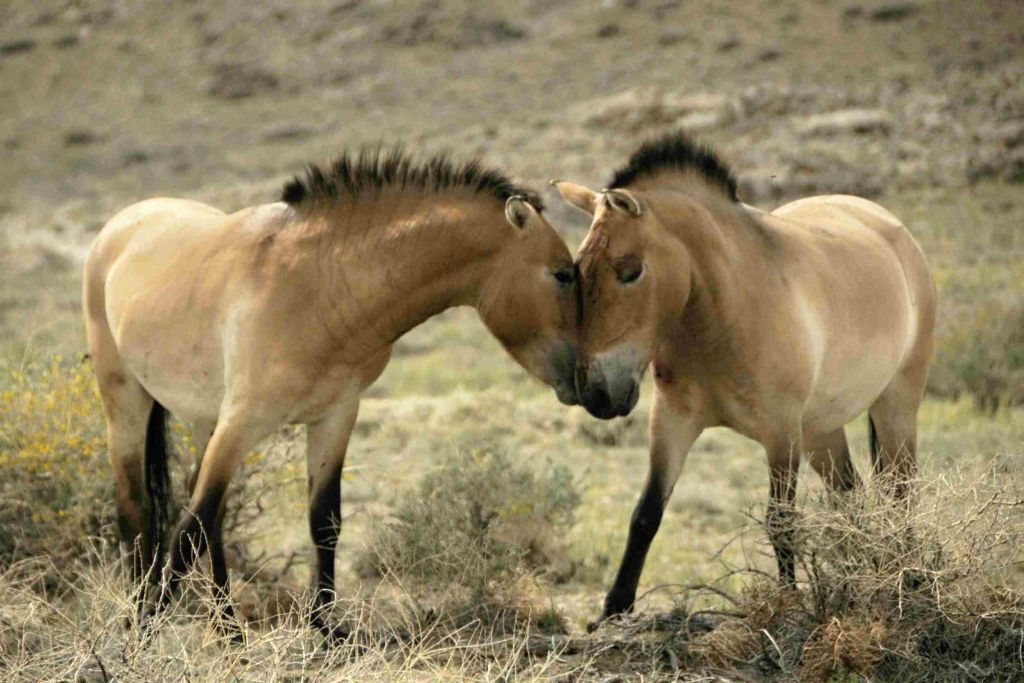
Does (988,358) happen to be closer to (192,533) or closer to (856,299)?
(856,299)

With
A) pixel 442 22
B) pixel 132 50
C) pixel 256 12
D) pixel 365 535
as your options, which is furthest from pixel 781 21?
pixel 365 535

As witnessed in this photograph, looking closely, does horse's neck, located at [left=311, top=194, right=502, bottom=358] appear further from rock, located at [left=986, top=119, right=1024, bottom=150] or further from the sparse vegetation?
rock, located at [left=986, top=119, right=1024, bottom=150]

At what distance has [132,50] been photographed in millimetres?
41438

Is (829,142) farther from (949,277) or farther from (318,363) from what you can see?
(318,363)

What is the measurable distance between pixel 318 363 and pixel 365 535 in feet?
6.58

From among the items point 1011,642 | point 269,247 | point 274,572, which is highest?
point 269,247

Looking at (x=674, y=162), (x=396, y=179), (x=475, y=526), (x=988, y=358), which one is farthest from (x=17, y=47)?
(x=674, y=162)

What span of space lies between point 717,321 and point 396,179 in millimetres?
1581

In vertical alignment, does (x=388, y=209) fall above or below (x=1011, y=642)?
above

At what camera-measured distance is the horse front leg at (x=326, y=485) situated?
590 centimetres

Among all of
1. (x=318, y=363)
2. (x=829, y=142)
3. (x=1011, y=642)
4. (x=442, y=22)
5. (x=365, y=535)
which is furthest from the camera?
(x=442, y=22)

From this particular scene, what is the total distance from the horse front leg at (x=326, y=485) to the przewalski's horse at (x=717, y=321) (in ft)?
4.12

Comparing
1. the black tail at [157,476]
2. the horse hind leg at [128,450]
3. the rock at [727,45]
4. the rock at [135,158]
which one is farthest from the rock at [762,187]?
the horse hind leg at [128,450]

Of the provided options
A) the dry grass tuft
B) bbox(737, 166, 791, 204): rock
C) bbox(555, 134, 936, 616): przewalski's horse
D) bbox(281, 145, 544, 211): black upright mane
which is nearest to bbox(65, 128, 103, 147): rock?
bbox(737, 166, 791, 204): rock
